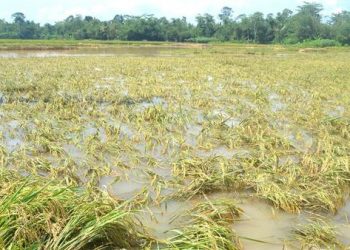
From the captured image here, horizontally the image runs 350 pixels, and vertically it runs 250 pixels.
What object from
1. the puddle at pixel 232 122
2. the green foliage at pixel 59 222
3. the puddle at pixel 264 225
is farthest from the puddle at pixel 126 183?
the puddle at pixel 232 122

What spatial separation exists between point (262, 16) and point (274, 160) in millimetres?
77086

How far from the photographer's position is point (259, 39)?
241ft

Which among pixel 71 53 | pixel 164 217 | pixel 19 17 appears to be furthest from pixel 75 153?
pixel 19 17

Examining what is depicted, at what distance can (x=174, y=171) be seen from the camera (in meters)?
5.24

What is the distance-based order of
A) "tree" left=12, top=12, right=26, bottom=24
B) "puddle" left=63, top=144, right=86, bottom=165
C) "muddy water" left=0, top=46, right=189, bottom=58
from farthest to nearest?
"tree" left=12, top=12, right=26, bottom=24 < "muddy water" left=0, top=46, right=189, bottom=58 < "puddle" left=63, top=144, right=86, bottom=165

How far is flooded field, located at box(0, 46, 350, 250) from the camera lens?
127 inches

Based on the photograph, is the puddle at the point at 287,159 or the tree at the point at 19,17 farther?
the tree at the point at 19,17

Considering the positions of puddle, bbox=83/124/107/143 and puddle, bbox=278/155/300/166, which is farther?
puddle, bbox=83/124/107/143

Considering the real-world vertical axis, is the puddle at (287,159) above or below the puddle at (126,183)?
below

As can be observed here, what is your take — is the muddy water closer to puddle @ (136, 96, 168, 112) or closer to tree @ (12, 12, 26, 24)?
puddle @ (136, 96, 168, 112)

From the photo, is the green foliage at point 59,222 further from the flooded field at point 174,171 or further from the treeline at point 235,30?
the treeline at point 235,30

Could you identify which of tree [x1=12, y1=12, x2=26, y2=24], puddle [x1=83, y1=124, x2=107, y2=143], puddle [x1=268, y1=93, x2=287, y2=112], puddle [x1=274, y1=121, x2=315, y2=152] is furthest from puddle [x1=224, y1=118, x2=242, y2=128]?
tree [x1=12, y1=12, x2=26, y2=24]

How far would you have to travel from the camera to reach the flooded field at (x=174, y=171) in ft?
10.6

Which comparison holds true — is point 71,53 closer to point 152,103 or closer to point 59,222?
point 152,103
